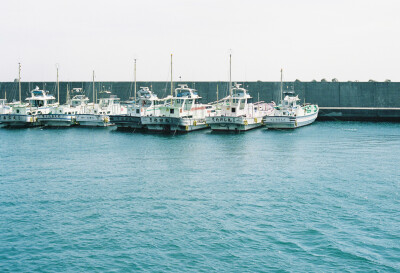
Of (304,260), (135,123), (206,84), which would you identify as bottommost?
(304,260)

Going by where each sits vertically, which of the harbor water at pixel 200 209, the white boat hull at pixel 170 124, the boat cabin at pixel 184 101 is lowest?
the harbor water at pixel 200 209

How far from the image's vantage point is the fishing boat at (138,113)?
2265 inches

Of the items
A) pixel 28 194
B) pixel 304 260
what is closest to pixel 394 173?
pixel 304 260

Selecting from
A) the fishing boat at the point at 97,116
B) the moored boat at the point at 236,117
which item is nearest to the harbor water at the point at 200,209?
the moored boat at the point at 236,117

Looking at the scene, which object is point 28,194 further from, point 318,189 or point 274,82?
point 274,82

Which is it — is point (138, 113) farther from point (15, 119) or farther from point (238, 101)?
point (15, 119)

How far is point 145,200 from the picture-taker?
24422 mm

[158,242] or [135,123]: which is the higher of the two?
[135,123]

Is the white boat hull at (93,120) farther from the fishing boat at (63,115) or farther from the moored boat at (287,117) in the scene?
the moored boat at (287,117)

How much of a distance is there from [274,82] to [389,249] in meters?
64.3

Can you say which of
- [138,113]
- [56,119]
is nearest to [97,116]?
[56,119]

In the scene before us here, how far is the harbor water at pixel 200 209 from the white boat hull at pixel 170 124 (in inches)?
501

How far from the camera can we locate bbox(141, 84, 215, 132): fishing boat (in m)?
54.4

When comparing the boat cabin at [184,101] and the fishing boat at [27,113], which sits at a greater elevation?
the boat cabin at [184,101]
